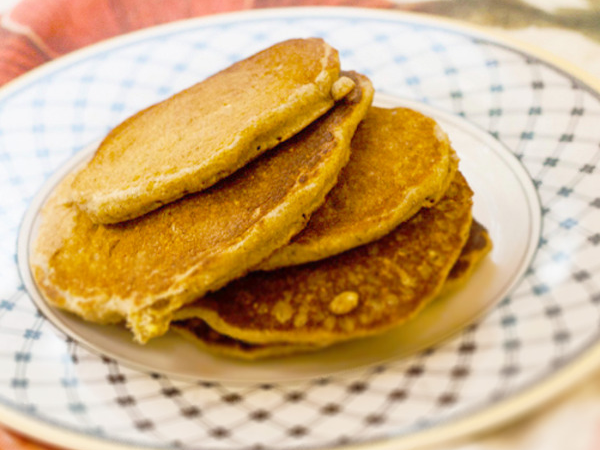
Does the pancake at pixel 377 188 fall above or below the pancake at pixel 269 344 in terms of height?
above

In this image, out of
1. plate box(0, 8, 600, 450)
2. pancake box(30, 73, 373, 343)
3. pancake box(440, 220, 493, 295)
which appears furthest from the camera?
pancake box(440, 220, 493, 295)

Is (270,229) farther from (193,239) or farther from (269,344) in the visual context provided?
(269,344)

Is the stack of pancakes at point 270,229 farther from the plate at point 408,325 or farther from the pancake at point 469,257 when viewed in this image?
the plate at point 408,325

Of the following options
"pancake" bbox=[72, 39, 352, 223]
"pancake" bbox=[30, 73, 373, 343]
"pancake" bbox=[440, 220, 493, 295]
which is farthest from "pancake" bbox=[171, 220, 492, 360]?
"pancake" bbox=[72, 39, 352, 223]

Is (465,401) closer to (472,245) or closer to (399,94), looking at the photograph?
(472,245)

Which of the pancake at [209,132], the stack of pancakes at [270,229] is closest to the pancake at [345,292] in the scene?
the stack of pancakes at [270,229]

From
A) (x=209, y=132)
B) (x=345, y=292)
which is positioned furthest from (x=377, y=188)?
(x=209, y=132)

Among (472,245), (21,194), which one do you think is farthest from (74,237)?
(472,245)

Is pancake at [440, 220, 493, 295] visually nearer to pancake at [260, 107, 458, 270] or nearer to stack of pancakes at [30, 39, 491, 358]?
stack of pancakes at [30, 39, 491, 358]
